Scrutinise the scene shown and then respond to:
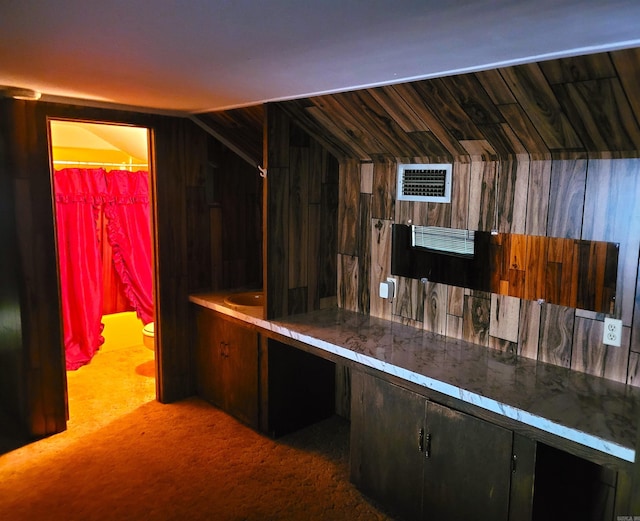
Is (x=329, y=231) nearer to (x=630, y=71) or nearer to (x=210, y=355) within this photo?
(x=210, y=355)

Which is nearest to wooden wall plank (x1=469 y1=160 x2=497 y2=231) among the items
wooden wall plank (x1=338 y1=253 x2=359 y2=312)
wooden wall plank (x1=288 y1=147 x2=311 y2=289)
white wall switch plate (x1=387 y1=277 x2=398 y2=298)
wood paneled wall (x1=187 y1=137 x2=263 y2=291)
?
white wall switch plate (x1=387 y1=277 x2=398 y2=298)

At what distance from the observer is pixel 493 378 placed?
2.21 m

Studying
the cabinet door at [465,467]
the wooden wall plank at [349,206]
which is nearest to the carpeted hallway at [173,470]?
the cabinet door at [465,467]

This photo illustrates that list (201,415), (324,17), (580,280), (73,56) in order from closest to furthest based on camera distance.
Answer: (324,17) → (73,56) → (580,280) → (201,415)

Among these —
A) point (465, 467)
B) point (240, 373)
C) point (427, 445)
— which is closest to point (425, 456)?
point (427, 445)

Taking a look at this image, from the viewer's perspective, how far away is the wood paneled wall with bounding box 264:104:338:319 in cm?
304

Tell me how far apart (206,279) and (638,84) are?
121 inches

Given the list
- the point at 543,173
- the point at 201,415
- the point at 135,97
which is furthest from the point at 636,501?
the point at 135,97

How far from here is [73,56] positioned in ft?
6.43

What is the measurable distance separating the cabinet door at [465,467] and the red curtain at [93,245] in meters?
3.30

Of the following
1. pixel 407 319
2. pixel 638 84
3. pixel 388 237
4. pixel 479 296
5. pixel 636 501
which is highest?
pixel 638 84

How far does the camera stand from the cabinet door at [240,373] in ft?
10.7

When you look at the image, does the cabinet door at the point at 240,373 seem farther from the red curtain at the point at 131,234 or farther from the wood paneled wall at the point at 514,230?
the red curtain at the point at 131,234

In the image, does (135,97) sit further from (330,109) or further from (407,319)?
(407,319)
